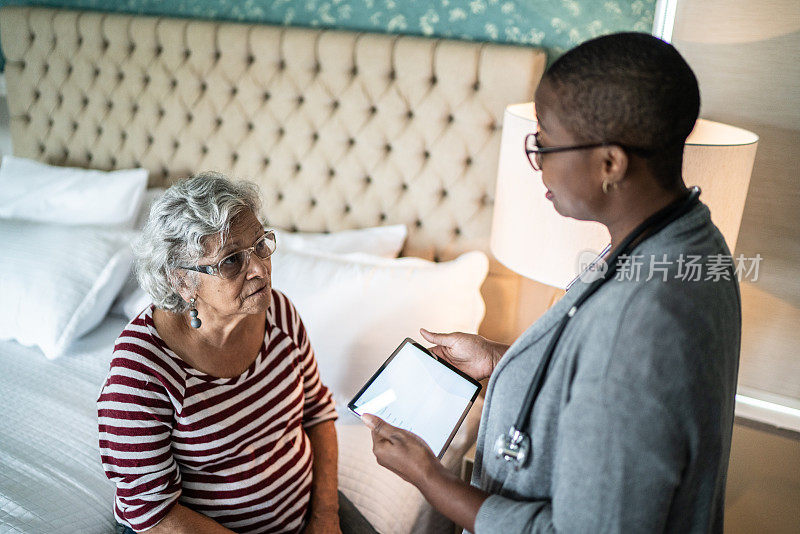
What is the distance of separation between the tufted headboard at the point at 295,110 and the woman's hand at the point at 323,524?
3.13ft

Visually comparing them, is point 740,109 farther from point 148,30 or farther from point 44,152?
point 44,152

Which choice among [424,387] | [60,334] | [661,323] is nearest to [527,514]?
[661,323]

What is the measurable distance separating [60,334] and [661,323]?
1.90 meters

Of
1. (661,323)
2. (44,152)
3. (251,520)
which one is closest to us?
(661,323)

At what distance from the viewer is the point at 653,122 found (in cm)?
73

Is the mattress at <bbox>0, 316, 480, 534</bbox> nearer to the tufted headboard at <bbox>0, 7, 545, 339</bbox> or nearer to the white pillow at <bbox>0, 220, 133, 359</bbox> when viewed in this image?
the white pillow at <bbox>0, 220, 133, 359</bbox>

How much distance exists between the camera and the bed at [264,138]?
1.61 m

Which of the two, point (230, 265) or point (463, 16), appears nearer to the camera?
point (230, 265)

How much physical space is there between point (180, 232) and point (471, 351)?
629 mm

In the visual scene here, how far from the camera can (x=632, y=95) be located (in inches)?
28.8

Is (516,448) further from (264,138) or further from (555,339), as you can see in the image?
(264,138)

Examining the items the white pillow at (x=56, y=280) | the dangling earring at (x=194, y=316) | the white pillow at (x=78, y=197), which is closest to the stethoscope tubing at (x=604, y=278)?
the dangling earring at (x=194, y=316)

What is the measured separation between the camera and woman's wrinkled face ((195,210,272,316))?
4.16 feet

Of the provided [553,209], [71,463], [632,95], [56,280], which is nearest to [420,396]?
[553,209]
